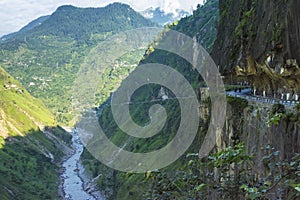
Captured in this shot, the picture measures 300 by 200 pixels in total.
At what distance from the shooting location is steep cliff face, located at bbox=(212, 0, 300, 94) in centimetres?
2823

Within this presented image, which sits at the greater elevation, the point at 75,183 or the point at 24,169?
the point at 24,169

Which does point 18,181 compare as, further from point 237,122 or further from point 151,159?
point 237,122

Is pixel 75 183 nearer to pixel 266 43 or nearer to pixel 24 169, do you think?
pixel 24 169

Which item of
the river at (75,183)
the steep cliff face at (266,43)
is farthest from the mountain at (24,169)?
the steep cliff face at (266,43)

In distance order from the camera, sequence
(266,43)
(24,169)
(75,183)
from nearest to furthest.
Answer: (266,43)
(75,183)
(24,169)

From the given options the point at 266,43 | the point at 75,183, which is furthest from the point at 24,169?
the point at 266,43

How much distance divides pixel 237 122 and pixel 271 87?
16.2 feet

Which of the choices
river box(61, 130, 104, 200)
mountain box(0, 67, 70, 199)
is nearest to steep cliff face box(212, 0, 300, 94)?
river box(61, 130, 104, 200)

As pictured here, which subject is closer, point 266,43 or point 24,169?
point 266,43

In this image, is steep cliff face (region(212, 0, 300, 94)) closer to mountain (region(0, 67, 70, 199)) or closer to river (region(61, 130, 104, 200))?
river (region(61, 130, 104, 200))

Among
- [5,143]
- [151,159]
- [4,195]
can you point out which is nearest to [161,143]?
[151,159]

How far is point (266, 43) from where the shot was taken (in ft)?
108

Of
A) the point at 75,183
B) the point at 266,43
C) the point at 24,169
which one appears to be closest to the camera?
the point at 266,43

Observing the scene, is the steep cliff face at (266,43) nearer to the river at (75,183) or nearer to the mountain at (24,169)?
the river at (75,183)
